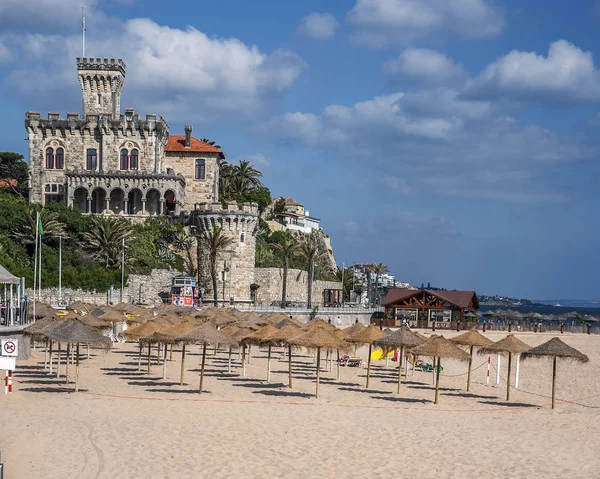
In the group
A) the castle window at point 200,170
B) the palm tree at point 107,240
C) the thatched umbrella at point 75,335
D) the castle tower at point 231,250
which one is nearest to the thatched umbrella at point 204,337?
the thatched umbrella at point 75,335

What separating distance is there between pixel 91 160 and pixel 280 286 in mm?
18455

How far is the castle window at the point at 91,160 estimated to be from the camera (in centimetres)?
6644

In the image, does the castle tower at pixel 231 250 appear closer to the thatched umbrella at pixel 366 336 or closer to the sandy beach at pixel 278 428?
the sandy beach at pixel 278 428

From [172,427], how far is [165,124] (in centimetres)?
5198

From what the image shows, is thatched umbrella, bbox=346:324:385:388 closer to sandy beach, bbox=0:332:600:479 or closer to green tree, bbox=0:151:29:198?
sandy beach, bbox=0:332:600:479

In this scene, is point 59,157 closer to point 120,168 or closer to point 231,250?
point 120,168

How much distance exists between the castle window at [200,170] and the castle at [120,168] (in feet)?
0.47

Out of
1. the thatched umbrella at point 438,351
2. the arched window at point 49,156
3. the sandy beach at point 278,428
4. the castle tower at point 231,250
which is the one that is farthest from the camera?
the arched window at point 49,156

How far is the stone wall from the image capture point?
6669 cm

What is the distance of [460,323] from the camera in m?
60.2

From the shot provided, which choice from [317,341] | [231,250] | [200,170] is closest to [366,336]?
[317,341]

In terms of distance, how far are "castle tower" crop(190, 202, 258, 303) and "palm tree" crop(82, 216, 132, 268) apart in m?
6.16

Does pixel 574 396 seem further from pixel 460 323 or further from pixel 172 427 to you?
pixel 460 323

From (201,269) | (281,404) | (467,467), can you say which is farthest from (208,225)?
(467,467)
